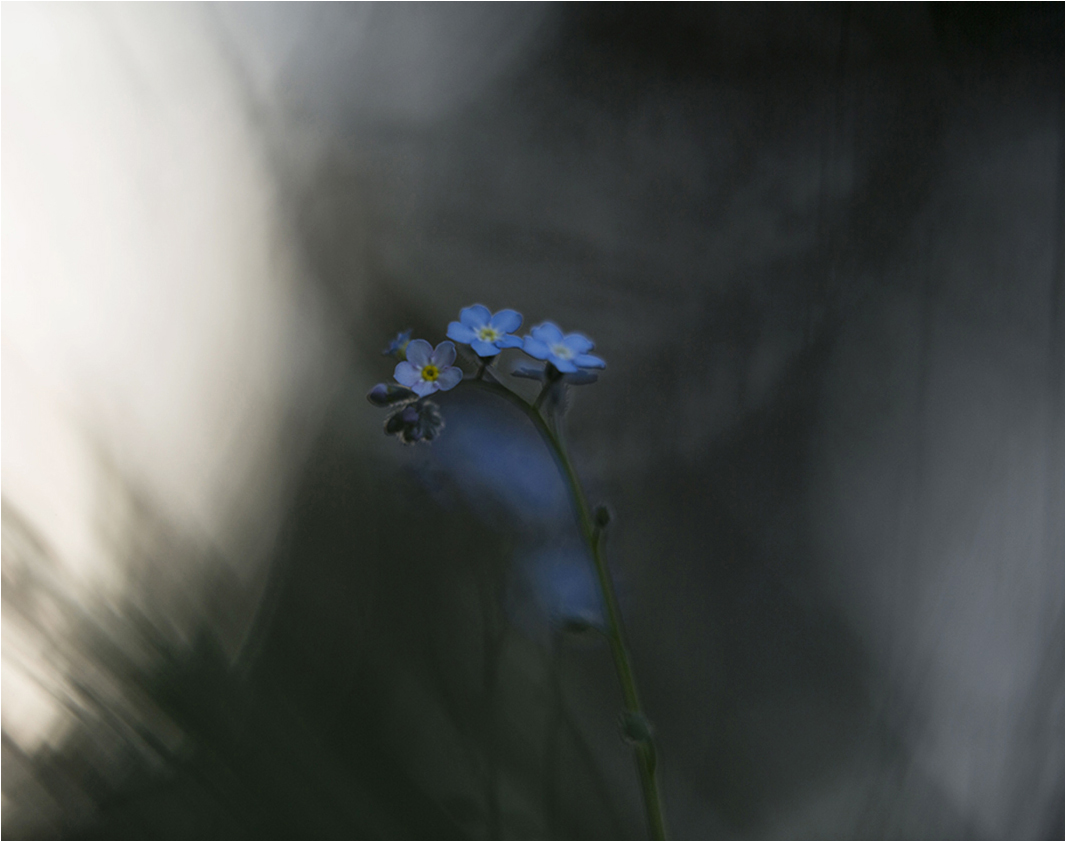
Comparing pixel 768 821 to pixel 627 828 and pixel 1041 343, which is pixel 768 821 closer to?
pixel 627 828

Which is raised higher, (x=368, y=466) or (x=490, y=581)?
(x=368, y=466)

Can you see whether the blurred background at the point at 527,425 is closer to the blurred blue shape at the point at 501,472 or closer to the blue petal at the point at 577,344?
the blurred blue shape at the point at 501,472

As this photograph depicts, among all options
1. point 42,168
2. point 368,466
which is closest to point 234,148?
point 42,168

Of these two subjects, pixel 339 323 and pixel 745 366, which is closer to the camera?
pixel 745 366

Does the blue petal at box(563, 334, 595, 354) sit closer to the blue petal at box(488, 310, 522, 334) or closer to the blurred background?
the blue petal at box(488, 310, 522, 334)

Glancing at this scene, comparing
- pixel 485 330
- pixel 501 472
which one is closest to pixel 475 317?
pixel 485 330

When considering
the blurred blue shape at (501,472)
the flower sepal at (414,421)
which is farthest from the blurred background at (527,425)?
the flower sepal at (414,421)

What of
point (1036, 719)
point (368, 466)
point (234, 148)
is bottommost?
point (1036, 719)
